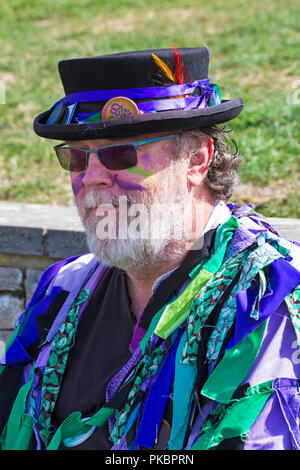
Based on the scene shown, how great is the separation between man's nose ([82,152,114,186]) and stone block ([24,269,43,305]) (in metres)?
1.59

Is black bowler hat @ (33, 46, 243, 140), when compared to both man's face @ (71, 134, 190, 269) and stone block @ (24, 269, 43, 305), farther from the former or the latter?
stone block @ (24, 269, 43, 305)

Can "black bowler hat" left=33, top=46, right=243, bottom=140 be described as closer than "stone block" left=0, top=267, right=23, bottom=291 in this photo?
Yes

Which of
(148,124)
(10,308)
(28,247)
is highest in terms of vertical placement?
(148,124)

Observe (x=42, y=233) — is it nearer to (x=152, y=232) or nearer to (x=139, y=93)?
(x=152, y=232)

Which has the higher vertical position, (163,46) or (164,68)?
(163,46)

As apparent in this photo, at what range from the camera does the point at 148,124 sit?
2.14 m

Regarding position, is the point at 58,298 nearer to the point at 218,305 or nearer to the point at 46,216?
the point at 218,305

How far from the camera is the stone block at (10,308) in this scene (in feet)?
12.7

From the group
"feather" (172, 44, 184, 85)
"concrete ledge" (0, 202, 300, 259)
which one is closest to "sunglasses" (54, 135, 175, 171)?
"feather" (172, 44, 184, 85)

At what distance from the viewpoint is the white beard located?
227 cm

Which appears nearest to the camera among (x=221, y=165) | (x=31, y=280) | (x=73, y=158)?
(x=73, y=158)

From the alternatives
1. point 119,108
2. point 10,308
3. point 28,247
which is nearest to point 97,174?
point 119,108

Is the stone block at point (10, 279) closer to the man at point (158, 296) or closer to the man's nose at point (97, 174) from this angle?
the man at point (158, 296)

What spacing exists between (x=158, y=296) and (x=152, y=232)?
0.24 metres
